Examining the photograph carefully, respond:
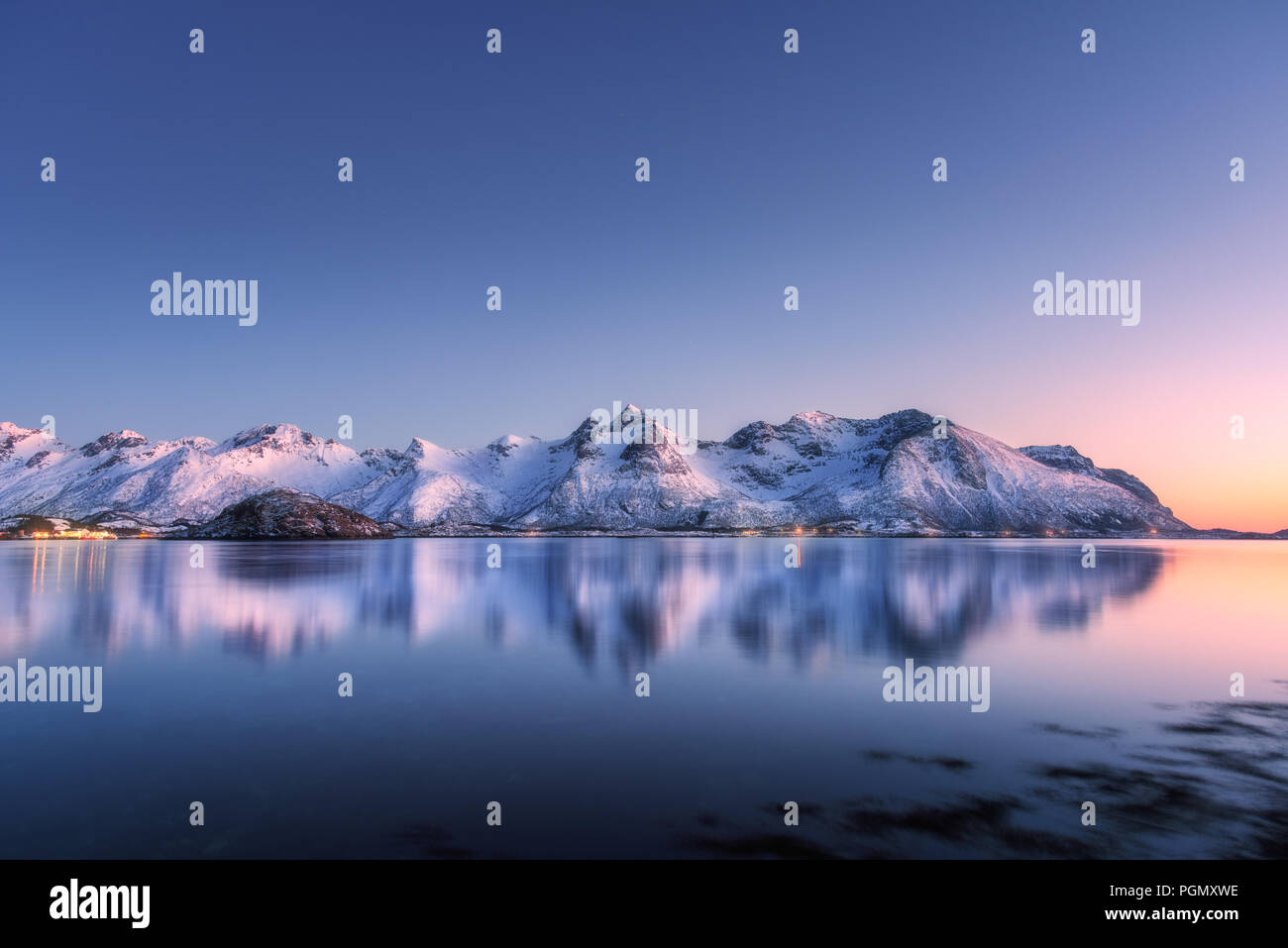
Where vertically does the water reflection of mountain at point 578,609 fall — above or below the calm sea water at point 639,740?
below

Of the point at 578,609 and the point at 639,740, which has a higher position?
the point at 639,740

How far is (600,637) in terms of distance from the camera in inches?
1220

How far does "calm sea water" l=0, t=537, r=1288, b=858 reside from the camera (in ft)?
35.9

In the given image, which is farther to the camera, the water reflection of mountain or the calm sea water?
the water reflection of mountain

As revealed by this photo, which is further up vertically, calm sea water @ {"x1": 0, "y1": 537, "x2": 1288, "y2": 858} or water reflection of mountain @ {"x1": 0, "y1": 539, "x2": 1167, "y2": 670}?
calm sea water @ {"x1": 0, "y1": 537, "x2": 1288, "y2": 858}

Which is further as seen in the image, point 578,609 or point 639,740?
point 578,609

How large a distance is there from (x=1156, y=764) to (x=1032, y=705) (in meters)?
4.90

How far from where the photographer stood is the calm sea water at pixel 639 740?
1093 cm

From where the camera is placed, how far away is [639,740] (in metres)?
16.0

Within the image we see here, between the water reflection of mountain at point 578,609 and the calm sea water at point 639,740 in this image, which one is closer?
the calm sea water at point 639,740
